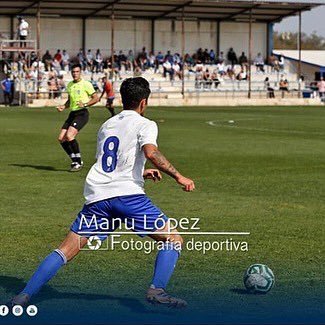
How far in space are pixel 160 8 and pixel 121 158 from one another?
63.5 meters

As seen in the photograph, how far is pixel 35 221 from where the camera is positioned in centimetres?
1262

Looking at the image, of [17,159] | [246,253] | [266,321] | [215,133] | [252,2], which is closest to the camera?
[266,321]

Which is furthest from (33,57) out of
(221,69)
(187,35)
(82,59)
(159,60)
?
(187,35)

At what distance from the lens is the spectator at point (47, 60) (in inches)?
2504

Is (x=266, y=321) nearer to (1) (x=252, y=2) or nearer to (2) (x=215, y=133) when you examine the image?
(2) (x=215, y=133)

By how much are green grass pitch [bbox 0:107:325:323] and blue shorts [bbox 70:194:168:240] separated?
652 millimetres

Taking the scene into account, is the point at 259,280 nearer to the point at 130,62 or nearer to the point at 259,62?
the point at 130,62

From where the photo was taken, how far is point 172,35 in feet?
248

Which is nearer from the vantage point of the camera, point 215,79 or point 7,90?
point 7,90

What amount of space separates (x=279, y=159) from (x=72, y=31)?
51.7 meters

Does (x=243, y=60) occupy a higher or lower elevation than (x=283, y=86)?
higher

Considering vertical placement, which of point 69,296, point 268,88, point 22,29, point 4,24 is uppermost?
point 4,24

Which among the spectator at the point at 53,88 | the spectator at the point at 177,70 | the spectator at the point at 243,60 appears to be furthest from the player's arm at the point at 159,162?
the spectator at the point at 243,60

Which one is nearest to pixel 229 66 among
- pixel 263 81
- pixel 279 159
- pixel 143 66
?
pixel 263 81
